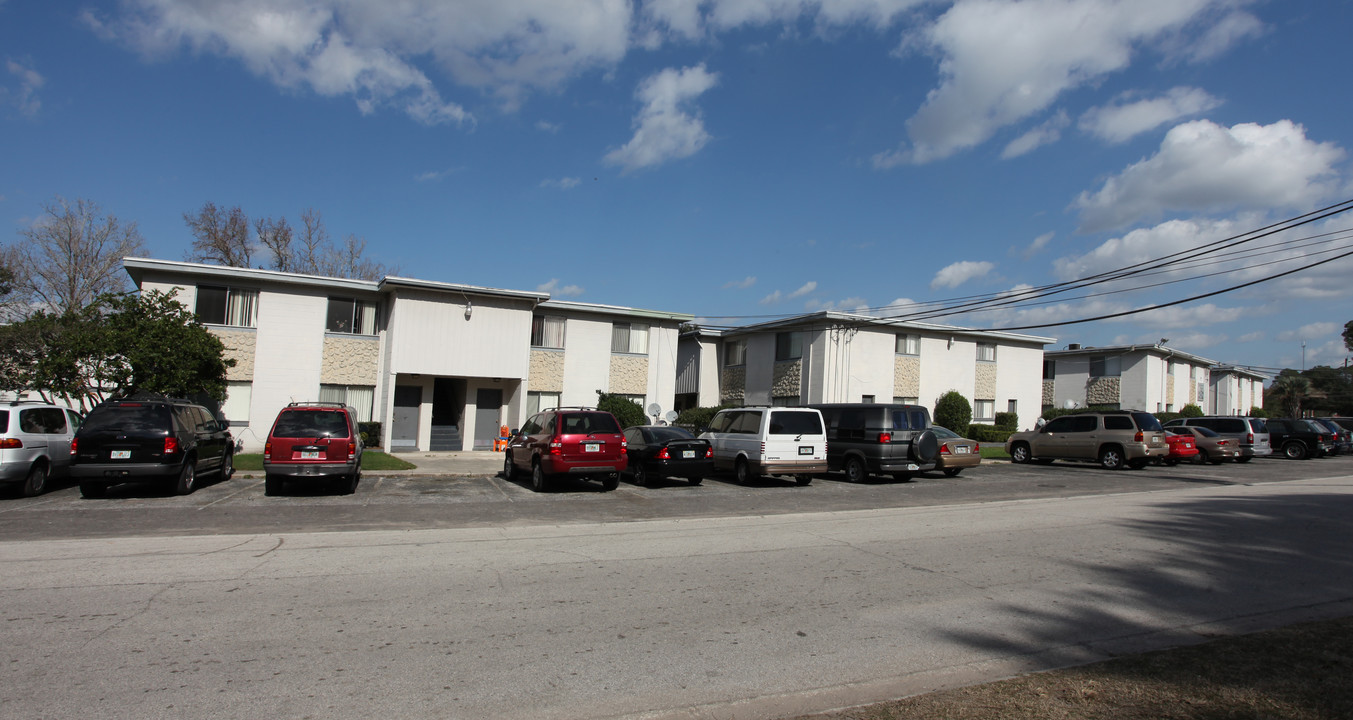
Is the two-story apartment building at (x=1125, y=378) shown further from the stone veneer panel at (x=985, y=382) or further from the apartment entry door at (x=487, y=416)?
the apartment entry door at (x=487, y=416)

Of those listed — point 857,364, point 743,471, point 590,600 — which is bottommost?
point 590,600

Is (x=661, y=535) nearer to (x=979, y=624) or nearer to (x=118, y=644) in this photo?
(x=979, y=624)

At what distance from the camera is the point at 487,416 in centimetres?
2753

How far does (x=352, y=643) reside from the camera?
5.27 m

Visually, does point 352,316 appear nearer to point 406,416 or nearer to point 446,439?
point 406,416

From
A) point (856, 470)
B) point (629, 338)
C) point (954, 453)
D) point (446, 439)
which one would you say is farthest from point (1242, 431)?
point (446, 439)

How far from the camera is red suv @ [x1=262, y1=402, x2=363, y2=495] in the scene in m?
13.9

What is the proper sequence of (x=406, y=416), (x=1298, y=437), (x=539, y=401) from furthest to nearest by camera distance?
1. (x=1298, y=437)
2. (x=539, y=401)
3. (x=406, y=416)

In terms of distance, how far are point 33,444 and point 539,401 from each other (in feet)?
53.9

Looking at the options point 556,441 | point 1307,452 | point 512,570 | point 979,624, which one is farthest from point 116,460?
point 1307,452

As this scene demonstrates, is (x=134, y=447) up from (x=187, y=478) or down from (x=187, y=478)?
up

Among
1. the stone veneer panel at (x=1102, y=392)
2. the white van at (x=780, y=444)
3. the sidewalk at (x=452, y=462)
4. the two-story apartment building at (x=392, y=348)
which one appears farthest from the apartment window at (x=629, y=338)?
the stone veneer panel at (x=1102, y=392)

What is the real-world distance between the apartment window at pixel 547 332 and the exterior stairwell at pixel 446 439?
4.28 metres

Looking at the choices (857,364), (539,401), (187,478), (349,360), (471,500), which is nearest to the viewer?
(187,478)
